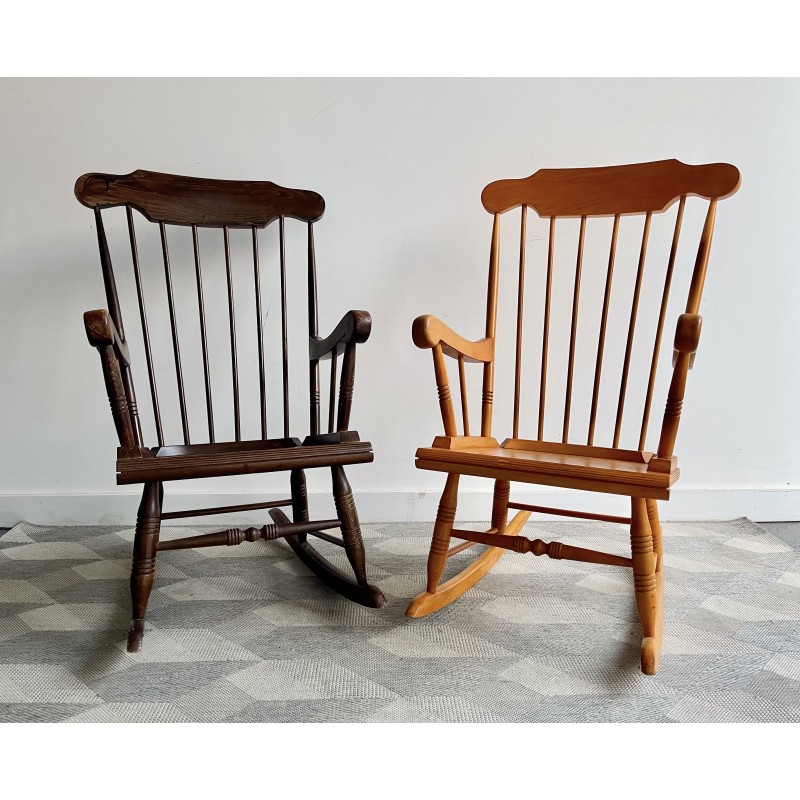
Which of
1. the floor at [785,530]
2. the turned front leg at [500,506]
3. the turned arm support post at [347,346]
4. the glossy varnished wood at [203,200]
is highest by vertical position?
the glossy varnished wood at [203,200]

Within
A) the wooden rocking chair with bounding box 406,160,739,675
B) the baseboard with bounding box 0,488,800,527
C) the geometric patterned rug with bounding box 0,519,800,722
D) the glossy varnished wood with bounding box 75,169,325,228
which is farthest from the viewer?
the baseboard with bounding box 0,488,800,527

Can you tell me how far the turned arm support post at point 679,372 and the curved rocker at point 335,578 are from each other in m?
0.64

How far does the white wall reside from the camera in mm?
Result: 2041

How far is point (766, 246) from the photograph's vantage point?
6.90ft

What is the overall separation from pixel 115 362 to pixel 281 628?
61cm

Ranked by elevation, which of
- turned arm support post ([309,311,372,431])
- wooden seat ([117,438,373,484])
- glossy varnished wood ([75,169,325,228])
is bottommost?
wooden seat ([117,438,373,484])

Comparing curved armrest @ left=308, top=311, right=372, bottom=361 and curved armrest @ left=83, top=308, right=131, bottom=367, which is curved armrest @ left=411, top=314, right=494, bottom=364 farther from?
curved armrest @ left=83, top=308, right=131, bottom=367

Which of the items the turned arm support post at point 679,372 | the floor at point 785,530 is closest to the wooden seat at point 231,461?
the turned arm support post at point 679,372

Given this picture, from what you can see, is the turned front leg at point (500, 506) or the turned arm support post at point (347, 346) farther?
the turned front leg at point (500, 506)

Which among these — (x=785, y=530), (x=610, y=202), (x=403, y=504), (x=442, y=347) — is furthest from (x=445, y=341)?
(x=785, y=530)

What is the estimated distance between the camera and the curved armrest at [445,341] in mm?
1356

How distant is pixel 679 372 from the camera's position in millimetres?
1209

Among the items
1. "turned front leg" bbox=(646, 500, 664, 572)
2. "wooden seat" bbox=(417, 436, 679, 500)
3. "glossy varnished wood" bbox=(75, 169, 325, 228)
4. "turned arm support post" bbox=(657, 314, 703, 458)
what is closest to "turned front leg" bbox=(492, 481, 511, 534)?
"wooden seat" bbox=(417, 436, 679, 500)

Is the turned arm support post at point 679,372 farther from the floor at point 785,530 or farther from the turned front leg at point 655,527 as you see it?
the floor at point 785,530
